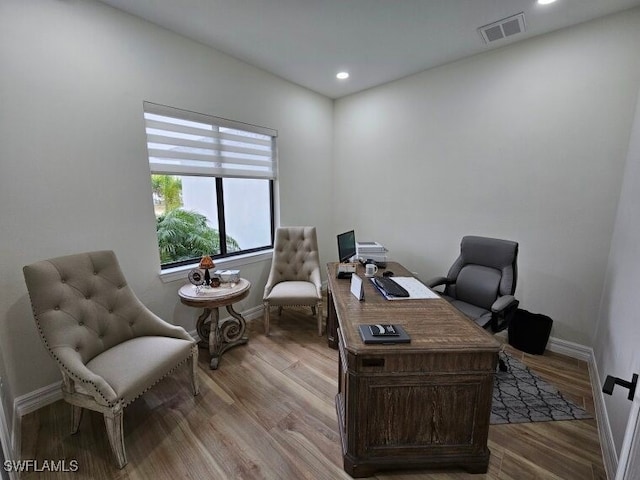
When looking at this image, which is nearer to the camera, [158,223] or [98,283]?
[98,283]

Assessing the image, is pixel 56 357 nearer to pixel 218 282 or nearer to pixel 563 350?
pixel 218 282

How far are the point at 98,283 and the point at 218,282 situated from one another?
2.75 feet

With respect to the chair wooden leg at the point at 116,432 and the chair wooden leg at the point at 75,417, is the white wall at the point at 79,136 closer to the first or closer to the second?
the chair wooden leg at the point at 75,417

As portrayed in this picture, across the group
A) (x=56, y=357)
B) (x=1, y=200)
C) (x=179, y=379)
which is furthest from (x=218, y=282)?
(x=1, y=200)

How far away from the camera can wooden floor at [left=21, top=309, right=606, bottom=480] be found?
4.65 ft

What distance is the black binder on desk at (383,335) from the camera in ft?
4.09

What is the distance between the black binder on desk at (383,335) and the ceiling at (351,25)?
2.14m

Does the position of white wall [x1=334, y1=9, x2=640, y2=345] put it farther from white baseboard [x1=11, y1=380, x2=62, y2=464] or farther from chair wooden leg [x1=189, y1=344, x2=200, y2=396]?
white baseboard [x1=11, y1=380, x2=62, y2=464]

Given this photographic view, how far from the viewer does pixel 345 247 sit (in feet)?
8.75

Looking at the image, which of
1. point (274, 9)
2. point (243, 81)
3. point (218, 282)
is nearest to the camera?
point (274, 9)

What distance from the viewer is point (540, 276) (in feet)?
8.12

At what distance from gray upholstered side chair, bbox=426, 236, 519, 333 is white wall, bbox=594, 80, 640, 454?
1.79 feet

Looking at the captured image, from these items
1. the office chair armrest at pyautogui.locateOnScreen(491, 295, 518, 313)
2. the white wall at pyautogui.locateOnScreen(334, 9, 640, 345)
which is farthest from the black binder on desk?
the white wall at pyautogui.locateOnScreen(334, 9, 640, 345)

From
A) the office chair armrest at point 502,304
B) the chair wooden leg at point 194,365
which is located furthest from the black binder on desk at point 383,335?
the chair wooden leg at point 194,365
